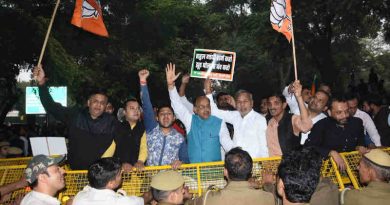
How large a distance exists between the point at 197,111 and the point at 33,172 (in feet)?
8.40

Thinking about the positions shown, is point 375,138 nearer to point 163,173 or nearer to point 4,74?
point 163,173

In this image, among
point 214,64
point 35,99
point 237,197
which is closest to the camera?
point 237,197

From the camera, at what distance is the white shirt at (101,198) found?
12.2 feet

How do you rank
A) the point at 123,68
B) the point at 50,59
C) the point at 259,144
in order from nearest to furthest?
the point at 259,144 → the point at 50,59 → the point at 123,68

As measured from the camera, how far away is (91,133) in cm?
528

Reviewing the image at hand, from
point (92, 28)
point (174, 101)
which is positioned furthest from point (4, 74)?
point (174, 101)

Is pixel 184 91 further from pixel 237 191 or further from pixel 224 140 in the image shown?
pixel 237 191

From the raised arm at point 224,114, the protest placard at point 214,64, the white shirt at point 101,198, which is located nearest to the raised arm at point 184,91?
the protest placard at point 214,64

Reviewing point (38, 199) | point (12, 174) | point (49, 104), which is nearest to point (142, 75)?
point (49, 104)

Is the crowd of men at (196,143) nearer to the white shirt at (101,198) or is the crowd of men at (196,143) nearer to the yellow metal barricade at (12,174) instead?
the white shirt at (101,198)

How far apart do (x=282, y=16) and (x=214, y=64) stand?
1.61 m

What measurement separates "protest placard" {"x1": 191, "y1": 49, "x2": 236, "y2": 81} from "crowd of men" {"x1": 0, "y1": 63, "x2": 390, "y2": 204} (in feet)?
A: 3.22

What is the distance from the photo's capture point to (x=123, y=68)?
2788 centimetres

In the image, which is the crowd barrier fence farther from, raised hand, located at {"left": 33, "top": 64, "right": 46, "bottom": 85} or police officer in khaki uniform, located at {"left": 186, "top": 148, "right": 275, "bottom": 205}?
raised hand, located at {"left": 33, "top": 64, "right": 46, "bottom": 85}
